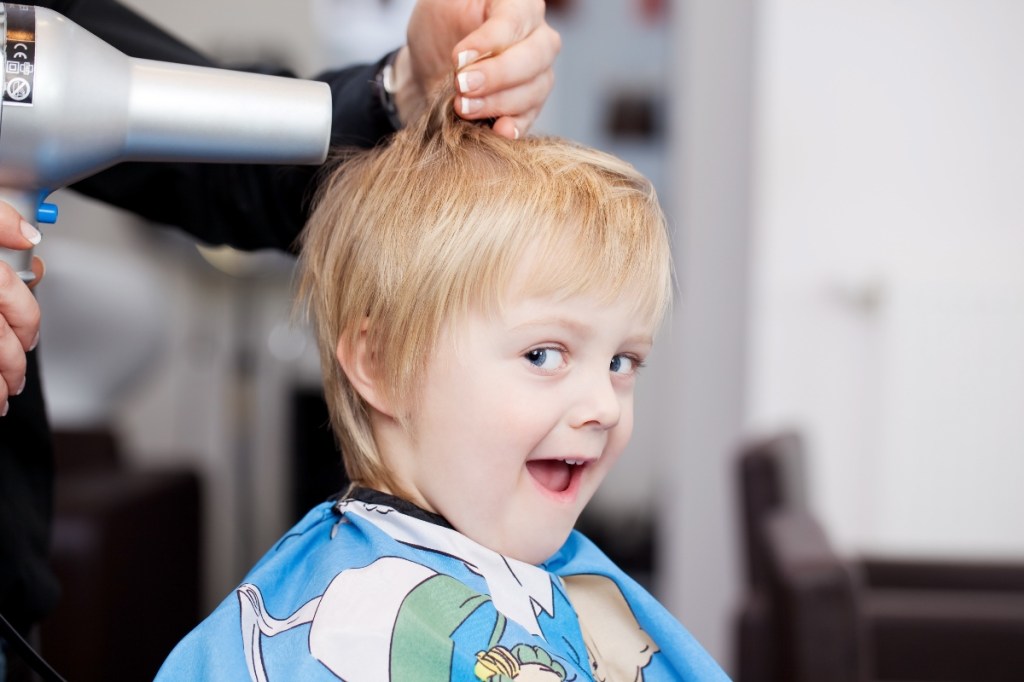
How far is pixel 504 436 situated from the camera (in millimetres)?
736

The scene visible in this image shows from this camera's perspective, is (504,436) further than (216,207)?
No

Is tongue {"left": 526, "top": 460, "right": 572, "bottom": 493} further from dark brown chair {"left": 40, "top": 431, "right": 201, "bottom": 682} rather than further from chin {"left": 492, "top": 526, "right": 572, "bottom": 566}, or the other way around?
dark brown chair {"left": 40, "top": 431, "right": 201, "bottom": 682}

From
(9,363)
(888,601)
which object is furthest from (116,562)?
(9,363)

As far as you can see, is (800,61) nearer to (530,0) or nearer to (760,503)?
(760,503)

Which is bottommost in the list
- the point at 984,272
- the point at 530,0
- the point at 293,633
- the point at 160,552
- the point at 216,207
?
the point at 160,552

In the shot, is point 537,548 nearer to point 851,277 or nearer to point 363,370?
point 363,370

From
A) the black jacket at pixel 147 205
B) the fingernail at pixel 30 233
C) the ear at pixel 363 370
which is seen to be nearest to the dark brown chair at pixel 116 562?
the black jacket at pixel 147 205

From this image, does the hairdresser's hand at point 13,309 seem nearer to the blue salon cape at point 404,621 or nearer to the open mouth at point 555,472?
the blue salon cape at point 404,621

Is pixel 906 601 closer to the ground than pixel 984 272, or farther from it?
closer to the ground

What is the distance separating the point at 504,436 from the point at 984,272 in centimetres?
224

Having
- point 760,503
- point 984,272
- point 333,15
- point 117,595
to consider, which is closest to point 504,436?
point 760,503

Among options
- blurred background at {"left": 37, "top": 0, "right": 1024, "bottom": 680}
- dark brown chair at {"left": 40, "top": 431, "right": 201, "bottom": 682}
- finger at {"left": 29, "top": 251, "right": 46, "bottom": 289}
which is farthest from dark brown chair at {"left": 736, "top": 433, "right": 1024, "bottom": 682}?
dark brown chair at {"left": 40, "top": 431, "right": 201, "bottom": 682}

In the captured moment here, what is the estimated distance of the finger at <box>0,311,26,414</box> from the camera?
24.3 inches

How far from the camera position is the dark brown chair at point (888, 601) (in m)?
1.60
